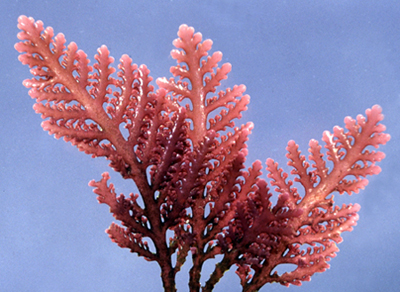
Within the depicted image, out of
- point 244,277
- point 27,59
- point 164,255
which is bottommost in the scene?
point 244,277

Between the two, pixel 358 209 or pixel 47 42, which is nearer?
pixel 47 42

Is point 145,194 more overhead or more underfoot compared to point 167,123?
more underfoot

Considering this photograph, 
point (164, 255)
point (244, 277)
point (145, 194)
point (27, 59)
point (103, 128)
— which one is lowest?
point (244, 277)

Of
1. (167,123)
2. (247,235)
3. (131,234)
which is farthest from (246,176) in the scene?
(131,234)

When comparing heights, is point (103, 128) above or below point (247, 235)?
above

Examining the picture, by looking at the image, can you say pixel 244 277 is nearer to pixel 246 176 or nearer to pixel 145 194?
pixel 246 176

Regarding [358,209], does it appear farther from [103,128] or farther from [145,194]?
[103,128]

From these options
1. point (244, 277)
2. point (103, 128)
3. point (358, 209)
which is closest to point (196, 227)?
point (244, 277)

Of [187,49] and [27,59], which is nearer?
[27,59]
